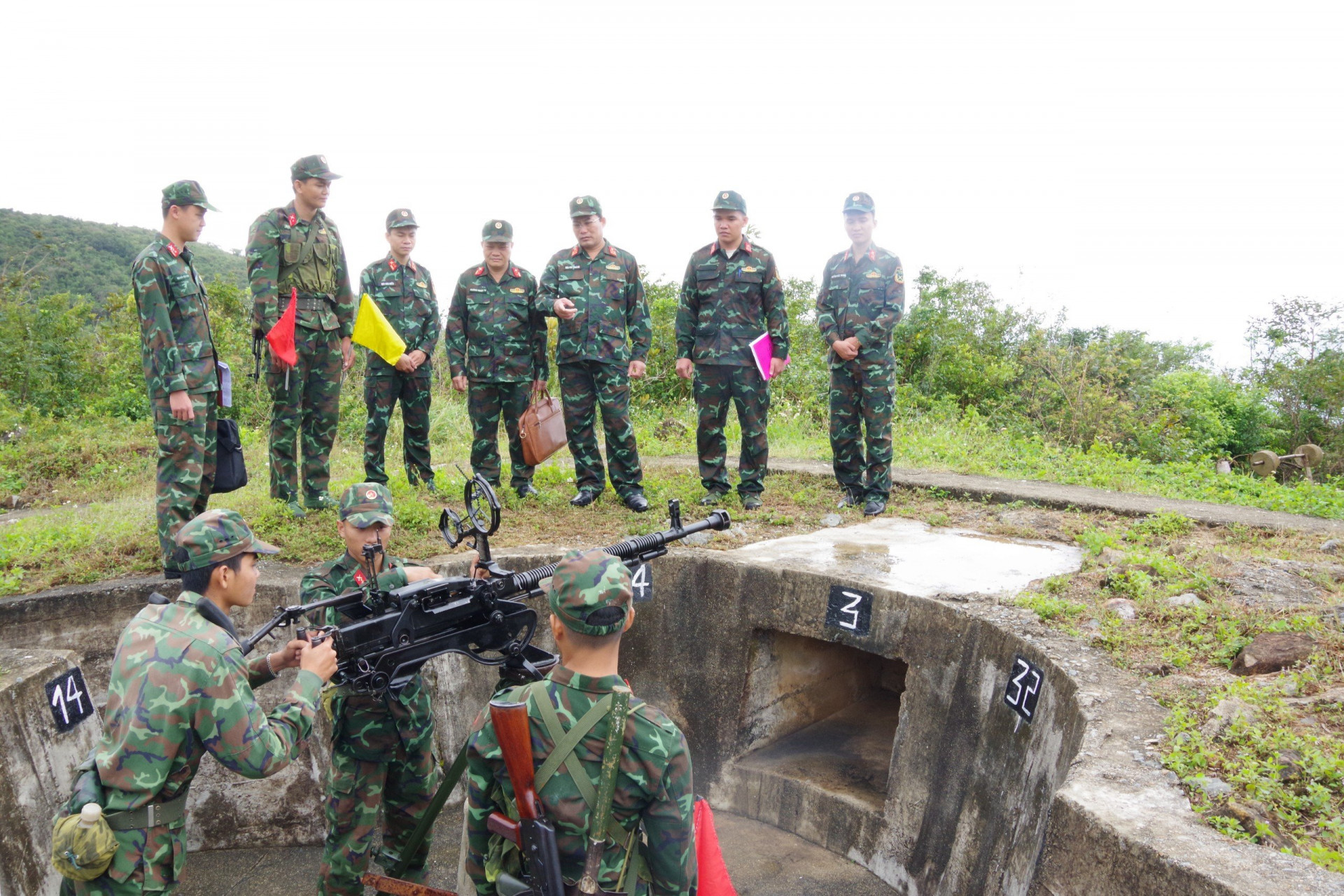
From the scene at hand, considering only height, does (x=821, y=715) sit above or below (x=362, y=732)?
below

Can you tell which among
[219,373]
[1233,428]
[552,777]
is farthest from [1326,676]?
Answer: [1233,428]

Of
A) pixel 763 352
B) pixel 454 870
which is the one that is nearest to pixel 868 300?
pixel 763 352

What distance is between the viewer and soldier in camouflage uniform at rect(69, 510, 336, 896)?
2.46 m

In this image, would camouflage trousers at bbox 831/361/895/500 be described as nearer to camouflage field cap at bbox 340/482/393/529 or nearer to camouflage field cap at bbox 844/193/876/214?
camouflage field cap at bbox 844/193/876/214

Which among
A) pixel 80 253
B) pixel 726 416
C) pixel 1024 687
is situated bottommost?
pixel 1024 687

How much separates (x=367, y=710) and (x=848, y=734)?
343 cm

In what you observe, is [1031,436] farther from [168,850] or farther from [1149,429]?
[168,850]

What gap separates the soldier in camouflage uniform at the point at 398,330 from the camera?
19.9 feet

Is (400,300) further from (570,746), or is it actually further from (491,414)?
(570,746)

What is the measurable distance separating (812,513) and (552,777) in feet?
15.1

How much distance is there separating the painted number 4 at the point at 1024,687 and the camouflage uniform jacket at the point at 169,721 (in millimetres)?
2975

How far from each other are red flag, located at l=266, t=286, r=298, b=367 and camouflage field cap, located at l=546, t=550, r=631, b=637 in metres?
3.75

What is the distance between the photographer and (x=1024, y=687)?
3.89 m

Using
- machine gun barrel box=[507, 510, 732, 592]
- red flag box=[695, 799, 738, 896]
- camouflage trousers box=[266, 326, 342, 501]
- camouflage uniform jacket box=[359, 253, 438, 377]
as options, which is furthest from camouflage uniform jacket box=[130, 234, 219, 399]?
red flag box=[695, 799, 738, 896]
